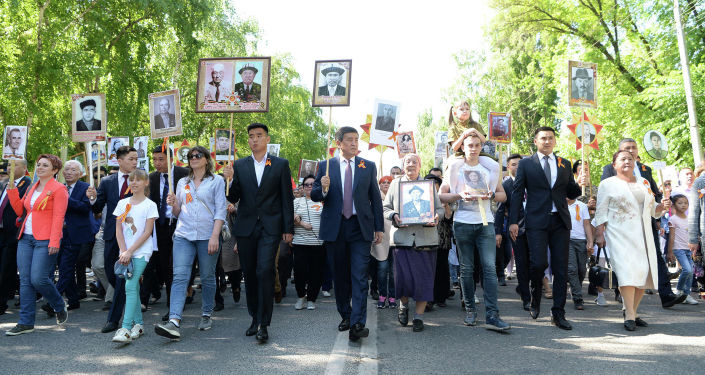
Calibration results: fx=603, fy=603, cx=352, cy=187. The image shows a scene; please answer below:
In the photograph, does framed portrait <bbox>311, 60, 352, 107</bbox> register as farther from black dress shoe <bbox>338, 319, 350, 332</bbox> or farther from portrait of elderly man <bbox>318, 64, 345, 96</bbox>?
black dress shoe <bbox>338, 319, 350, 332</bbox>

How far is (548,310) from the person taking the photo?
27.1ft

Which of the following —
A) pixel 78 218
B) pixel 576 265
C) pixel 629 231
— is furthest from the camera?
pixel 576 265

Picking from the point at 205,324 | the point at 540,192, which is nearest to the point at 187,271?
the point at 205,324

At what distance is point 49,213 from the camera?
7.02m

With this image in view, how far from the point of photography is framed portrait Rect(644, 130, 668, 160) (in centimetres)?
1137

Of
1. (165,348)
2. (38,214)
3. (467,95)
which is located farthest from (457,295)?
(467,95)

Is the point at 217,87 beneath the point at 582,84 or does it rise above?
beneath

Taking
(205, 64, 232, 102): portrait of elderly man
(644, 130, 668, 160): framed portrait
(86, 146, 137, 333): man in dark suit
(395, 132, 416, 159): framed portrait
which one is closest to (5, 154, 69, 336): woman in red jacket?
(86, 146, 137, 333): man in dark suit

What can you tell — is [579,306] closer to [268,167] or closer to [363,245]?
[363,245]

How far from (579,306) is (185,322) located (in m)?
5.35

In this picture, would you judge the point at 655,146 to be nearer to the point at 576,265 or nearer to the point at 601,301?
the point at 576,265

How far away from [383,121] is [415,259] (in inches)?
254

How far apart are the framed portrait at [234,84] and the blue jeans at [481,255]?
367cm

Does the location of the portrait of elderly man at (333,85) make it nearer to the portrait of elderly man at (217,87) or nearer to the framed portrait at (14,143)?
the portrait of elderly man at (217,87)
